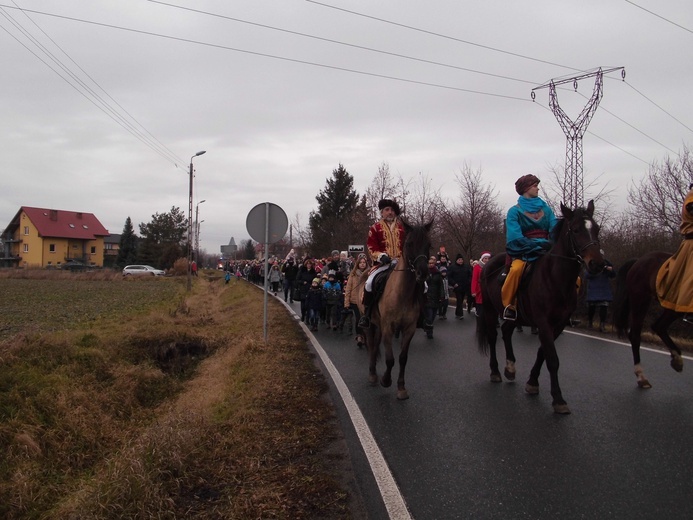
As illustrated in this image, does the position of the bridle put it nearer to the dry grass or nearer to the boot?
the boot

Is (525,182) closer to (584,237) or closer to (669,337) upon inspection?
(584,237)

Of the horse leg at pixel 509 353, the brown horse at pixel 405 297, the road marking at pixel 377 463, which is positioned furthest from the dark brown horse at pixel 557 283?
the road marking at pixel 377 463

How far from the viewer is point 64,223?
77562 millimetres

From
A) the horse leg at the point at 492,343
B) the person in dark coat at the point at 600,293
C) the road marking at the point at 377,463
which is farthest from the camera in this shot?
the person in dark coat at the point at 600,293

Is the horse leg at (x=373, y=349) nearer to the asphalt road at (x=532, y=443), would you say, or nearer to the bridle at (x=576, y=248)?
the asphalt road at (x=532, y=443)

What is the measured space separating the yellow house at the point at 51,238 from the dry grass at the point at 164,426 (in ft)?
228

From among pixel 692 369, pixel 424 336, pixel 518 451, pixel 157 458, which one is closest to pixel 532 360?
pixel 692 369

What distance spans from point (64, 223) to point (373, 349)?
268 ft

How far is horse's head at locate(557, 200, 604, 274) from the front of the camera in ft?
18.6

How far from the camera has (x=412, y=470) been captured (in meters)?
4.20

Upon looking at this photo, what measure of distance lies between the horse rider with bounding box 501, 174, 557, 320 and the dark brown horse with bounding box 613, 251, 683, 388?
1.50 meters

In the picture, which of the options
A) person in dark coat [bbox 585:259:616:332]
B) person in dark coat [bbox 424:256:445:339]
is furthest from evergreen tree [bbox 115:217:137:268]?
person in dark coat [bbox 585:259:616:332]

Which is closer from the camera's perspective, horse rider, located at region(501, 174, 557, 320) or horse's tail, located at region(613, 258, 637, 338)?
horse rider, located at region(501, 174, 557, 320)

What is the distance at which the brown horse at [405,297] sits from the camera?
652cm
